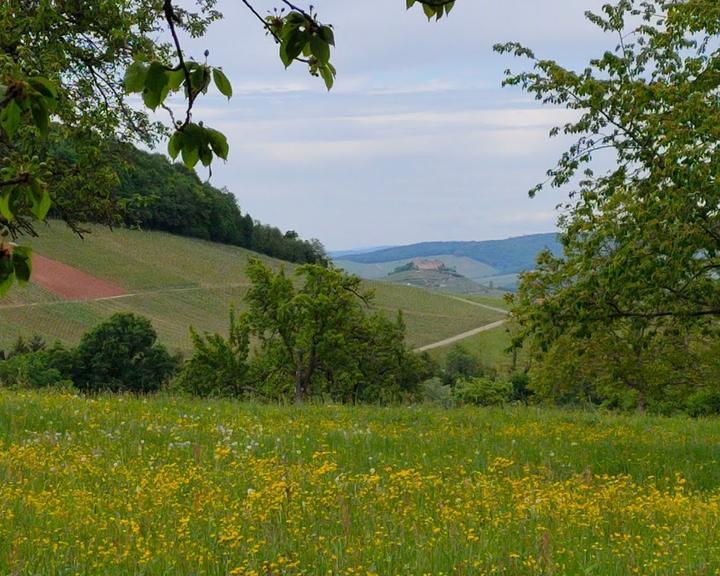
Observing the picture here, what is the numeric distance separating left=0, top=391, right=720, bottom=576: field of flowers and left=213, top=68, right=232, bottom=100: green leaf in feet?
11.8

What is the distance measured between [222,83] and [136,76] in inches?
11.0

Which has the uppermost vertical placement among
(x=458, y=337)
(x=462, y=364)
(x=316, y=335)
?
(x=316, y=335)

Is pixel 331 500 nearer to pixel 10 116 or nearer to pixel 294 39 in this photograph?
pixel 294 39

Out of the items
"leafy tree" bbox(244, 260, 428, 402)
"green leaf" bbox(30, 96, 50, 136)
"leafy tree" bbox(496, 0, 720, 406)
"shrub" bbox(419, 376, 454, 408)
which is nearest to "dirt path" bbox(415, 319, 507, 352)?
"shrub" bbox(419, 376, 454, 408)

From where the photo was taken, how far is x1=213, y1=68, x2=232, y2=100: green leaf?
225 centimetres

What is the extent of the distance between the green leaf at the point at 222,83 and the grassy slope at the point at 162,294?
7562 cm

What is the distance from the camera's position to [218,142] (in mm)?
2283

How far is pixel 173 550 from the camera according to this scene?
5676 millimetres

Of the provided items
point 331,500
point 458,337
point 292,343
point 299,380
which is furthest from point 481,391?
point 458,337

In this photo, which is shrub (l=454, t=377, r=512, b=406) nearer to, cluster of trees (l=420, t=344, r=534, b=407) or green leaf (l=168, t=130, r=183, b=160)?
cluster of trees (l=420, t=344, r=534, b=407)

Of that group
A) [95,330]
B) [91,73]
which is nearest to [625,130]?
[91,73]

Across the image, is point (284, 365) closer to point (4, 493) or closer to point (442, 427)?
point (442, 427)

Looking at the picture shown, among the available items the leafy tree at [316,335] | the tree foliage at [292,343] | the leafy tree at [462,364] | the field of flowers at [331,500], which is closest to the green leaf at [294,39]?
the field of flowers at [331,500]

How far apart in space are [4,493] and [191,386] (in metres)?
41.6
